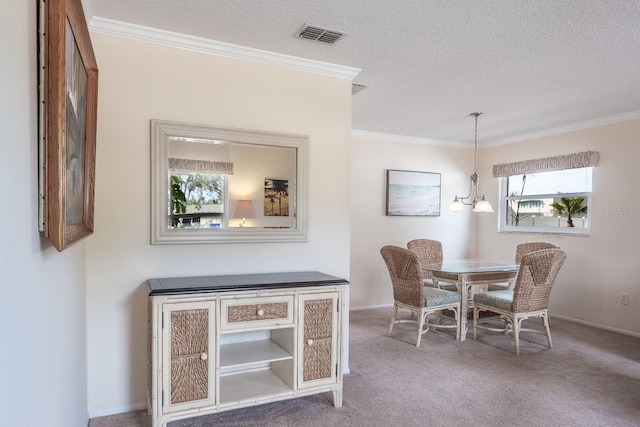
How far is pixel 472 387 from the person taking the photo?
287 cm

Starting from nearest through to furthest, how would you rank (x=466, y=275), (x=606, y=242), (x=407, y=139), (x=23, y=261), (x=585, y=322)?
(x=23, y=261), (x=466, y=275), (x=606, y=242), (x=585, y=322), (x=407, y=139)

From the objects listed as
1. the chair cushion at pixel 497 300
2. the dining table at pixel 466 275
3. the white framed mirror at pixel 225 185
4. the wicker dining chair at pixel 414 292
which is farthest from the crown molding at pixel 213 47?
the chair cushion at pixel 497 300

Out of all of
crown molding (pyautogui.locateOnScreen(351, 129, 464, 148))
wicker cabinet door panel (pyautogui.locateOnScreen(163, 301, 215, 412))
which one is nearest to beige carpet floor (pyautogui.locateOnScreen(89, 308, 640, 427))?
wicker cabinet door panel (pyautogui.locateOnScreen(163, 301, 215, 412))

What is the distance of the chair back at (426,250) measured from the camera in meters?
4.88

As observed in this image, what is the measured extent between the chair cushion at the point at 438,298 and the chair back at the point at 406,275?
10 centimetres

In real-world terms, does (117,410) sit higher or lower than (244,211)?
lower

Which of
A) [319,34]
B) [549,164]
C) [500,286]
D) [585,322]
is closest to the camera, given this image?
[319,34]

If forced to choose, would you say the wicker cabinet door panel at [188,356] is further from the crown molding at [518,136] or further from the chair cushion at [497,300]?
the crown molding at [518,136]

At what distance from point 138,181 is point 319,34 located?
1446 millimetres

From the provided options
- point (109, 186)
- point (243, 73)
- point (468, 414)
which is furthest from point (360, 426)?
point (243, 73)

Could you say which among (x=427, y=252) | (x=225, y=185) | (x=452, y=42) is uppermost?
(x=452, y=42)

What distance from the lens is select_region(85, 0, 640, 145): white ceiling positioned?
215 centimetres

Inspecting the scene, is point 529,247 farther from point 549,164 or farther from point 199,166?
point 199,166

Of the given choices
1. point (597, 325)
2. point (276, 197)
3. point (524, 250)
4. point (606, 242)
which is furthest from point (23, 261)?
point (597, 325)
